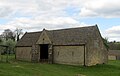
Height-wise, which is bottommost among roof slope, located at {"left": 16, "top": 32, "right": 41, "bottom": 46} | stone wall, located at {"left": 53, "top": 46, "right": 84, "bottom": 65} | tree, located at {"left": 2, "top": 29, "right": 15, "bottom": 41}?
stone wall, located at {"left": 53, "top": 46, "right": 84, "bottom": 65}

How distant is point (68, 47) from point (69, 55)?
1723 millimetres

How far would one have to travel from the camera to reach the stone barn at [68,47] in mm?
49062

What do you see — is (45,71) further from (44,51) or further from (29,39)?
(29,39)

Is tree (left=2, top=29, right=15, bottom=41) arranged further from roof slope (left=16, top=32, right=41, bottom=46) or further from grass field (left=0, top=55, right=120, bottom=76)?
grass field (left=0, top=55, right=120, bottom=76)

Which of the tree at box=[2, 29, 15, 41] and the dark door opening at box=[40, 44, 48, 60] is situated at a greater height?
the tree at box=[2, 29, 15, 41]

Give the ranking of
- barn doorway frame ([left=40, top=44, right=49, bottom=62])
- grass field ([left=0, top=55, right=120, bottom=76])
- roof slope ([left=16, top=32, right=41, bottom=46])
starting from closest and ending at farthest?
grass field ([left=0, top=55, right=120, bottom=76]) → barn doorway frame ([left=40, top=44, right=49, bottom=62]) → roof slope ([left=16, top=32, right=41, bottom=46])

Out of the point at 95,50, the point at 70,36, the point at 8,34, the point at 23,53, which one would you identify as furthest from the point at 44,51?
the point at 8,34

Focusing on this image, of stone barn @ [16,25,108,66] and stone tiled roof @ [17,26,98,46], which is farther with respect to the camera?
stone tiled roof @ [17,26,98,46]

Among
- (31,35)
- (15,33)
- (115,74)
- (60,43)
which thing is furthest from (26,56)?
(15,33)

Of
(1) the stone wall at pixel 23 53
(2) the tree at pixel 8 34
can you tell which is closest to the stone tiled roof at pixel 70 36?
(1) the stone wall at pixel 23 53

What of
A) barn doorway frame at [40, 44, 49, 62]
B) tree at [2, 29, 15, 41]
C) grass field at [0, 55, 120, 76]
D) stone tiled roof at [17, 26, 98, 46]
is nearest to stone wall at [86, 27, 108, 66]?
stone tiled roof at [17, 26, 98, 46]

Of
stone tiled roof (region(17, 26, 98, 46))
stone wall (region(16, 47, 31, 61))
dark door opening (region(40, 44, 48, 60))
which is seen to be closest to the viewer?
stone tiled roof (region(17, 26, 98, 46))

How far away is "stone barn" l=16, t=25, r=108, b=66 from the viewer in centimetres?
4906

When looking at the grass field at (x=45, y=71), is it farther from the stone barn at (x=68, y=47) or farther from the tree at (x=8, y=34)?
the tree at (x=8, y=34)
